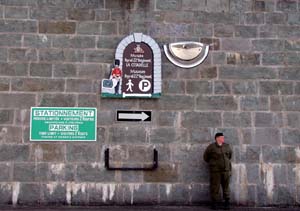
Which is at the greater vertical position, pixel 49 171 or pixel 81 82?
pixel 81 82

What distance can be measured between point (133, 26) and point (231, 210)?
4288 millimetres

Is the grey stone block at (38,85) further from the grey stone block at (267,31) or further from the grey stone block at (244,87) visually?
the grey stone block at (267,31)

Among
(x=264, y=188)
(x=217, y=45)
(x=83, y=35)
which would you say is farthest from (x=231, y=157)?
(x=83, y=35)

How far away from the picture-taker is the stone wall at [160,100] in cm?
1029

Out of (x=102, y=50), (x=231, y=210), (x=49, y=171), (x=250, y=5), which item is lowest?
(x=231, y=210)

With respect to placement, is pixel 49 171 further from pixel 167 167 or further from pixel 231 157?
pixel 231 157

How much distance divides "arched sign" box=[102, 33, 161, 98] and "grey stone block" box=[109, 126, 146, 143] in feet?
2.24

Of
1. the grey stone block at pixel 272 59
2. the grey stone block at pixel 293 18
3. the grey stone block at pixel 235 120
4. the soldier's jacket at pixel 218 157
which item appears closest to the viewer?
the soldier's jacket at pixel 218 157

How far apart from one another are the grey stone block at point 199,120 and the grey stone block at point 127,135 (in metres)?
0.90

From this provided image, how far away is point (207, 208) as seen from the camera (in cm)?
1027

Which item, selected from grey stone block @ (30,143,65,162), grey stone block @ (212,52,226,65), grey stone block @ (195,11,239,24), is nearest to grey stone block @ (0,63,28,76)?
grey stone block @ (30,143,65,162)

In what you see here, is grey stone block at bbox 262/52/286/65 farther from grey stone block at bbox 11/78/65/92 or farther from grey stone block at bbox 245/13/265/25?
grey stone block at bbox 11/78/65/92

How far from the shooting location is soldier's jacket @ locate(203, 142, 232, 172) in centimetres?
1003

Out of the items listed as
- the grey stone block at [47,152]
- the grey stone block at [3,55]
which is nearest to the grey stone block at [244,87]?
the grey stone block at [47,152]
